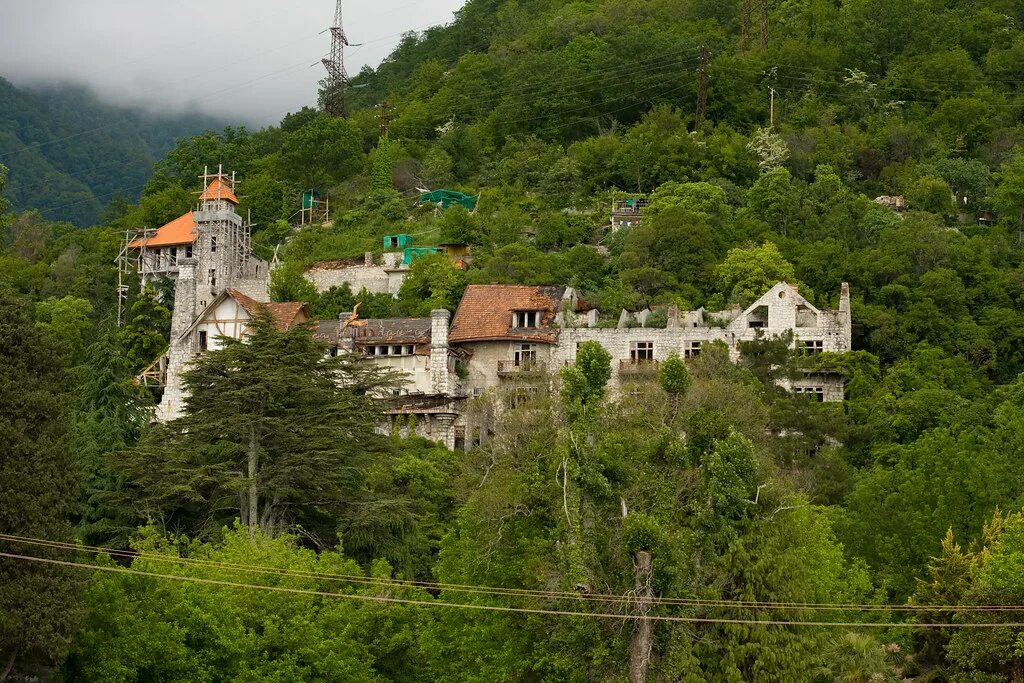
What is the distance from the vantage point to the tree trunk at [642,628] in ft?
130

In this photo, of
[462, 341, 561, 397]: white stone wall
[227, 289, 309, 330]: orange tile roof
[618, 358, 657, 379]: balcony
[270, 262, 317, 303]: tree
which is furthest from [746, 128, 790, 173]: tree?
[227, 289, 309, 330]: orange tile roof

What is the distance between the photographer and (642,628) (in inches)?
1566

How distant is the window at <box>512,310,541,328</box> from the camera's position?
7000 centimetres

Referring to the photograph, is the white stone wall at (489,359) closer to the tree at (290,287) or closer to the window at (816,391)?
the window at (816,391)

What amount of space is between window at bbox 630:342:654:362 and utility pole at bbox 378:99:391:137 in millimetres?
44684

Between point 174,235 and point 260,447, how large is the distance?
31.4m

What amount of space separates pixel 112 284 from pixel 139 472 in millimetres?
34101

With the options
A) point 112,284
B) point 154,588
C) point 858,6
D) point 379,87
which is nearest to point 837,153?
point 858,6

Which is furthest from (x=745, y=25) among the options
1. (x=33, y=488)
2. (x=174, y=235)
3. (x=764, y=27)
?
(x=33, y=488)

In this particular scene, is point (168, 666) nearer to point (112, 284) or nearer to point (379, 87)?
point (112, 284)

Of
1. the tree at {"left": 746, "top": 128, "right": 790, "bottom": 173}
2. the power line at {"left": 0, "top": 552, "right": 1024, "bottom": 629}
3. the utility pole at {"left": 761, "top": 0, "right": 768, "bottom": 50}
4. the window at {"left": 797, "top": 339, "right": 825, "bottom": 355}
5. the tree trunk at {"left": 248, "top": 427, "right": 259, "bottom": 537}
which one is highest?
the utility pole at {"left": 761, "top": 0, "right": 768, "bottom": 50}

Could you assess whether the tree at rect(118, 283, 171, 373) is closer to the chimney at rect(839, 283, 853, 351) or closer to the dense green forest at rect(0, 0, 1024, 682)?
the dense green forest at rect(0, 0, 1024, 682)

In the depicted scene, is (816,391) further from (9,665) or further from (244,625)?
(9,665)

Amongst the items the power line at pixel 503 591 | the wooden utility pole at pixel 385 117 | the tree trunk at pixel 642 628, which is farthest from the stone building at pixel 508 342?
the wooden utility pole at pixel 385 117
